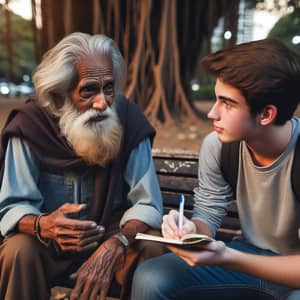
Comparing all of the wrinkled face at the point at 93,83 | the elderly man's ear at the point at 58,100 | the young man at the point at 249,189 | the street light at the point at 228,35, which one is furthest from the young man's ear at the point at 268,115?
the street light at the point at 228,35

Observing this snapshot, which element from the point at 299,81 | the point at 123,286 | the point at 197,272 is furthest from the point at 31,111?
the point at 299,81

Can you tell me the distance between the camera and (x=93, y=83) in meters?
2.02

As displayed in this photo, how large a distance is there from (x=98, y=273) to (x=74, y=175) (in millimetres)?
505

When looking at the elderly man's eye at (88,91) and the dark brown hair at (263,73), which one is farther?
the elderly man's eye at (88,91)

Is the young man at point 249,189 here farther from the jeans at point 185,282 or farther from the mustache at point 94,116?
the mustache at point 94,116

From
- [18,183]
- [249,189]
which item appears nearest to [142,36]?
[18,183]

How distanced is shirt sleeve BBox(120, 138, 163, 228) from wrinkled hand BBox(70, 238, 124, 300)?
21 cm

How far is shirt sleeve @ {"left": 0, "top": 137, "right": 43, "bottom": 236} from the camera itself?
2059mm

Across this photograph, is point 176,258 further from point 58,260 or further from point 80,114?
point 80,114

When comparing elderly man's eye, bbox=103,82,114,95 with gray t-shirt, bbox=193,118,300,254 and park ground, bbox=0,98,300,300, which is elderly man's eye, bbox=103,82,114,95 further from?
park ground, bbox=0,98,300,300

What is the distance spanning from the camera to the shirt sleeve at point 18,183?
2.06 m

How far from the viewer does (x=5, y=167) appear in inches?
83.0

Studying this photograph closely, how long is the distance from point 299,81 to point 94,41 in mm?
921

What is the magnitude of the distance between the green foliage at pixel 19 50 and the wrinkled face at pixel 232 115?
28866 mm
